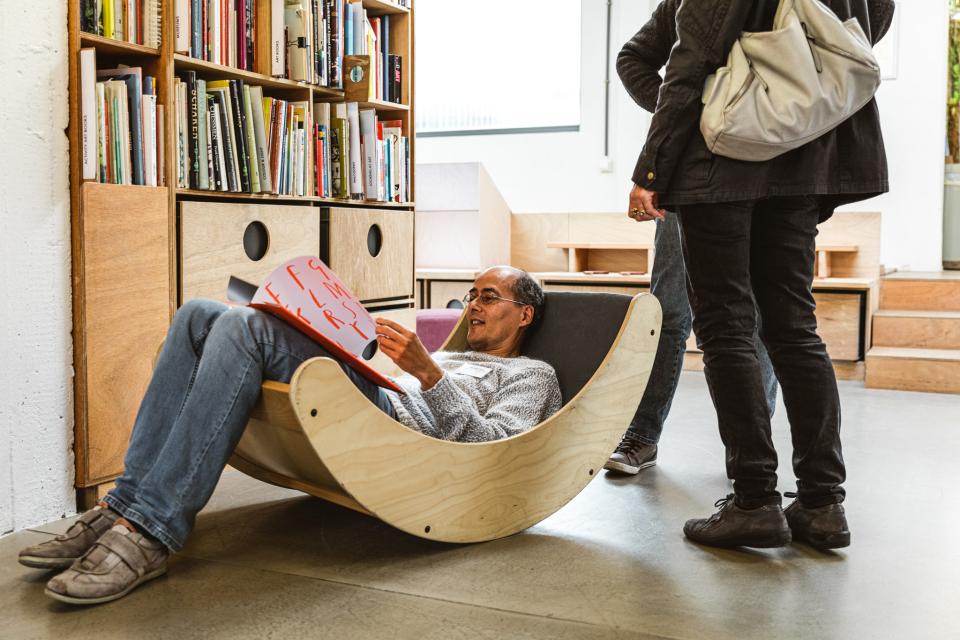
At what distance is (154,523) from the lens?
173 centimetres

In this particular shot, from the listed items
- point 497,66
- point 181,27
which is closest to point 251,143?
point 181,27

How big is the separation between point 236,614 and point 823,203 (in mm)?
1463

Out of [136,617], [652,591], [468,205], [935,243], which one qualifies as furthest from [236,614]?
[935,243]

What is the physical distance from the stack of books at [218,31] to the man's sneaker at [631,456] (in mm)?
1624

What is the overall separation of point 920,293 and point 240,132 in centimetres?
399

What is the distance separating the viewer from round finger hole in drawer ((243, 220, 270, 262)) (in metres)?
2.84

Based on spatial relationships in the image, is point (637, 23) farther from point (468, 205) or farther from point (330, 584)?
point (330, 584)

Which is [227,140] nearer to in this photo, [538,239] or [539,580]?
[539,580]

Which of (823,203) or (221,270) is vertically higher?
(823,203)

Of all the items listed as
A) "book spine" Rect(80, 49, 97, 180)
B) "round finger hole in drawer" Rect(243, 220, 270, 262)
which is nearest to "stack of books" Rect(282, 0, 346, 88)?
"round finger hole in drawer" Rect(243, 220, 270, 262)

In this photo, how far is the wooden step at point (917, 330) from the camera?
474cm

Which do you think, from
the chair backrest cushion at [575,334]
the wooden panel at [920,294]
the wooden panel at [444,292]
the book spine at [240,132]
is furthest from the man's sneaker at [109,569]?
the wooden panel at [920,294]

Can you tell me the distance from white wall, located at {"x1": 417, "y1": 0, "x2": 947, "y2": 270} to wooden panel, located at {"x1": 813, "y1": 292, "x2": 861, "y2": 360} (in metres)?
1.85

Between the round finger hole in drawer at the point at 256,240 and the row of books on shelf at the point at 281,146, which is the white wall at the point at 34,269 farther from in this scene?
the round finger hole in drawer at the point at 256,240
